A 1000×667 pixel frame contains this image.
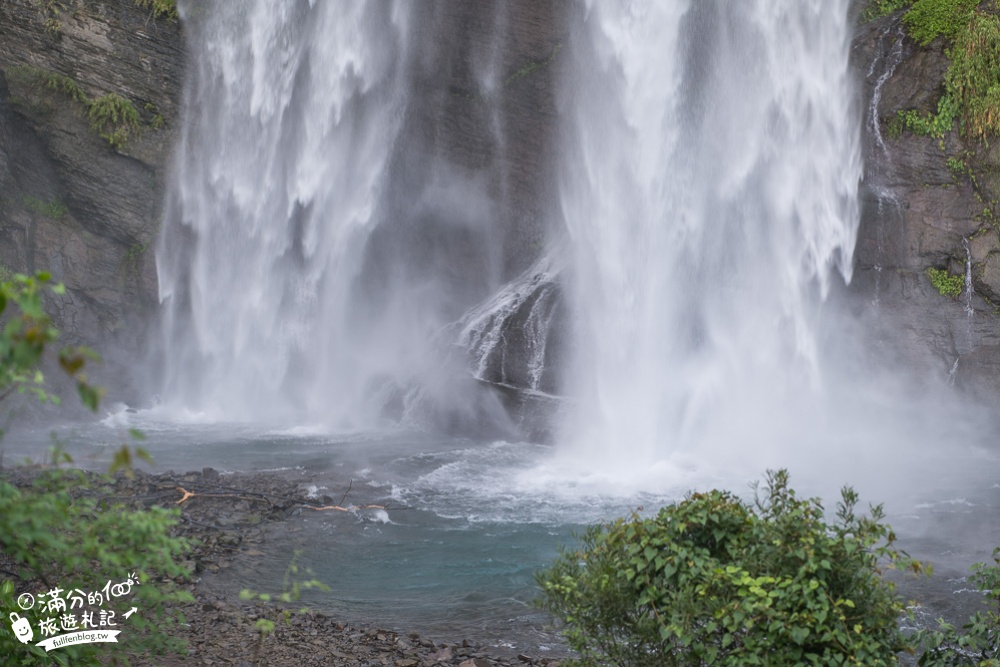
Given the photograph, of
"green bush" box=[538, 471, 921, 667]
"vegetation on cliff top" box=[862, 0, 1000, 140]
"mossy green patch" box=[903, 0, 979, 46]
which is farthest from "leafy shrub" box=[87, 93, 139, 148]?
"green bush" box=[538, 471, 921, 667]

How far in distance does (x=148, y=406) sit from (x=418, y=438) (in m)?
7.16

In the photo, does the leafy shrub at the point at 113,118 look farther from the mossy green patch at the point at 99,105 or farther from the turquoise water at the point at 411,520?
the turquoise water at the point at 411,520

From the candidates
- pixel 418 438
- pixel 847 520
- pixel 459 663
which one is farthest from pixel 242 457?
pixel 847 520

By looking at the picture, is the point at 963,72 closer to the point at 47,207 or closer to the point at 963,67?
the point at 963,67

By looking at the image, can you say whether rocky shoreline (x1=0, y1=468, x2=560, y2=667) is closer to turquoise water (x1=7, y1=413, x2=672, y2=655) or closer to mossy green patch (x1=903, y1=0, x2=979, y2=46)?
turquoise water (x1=7, y1=413, x2=672, y2=655)

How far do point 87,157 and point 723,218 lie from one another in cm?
1433

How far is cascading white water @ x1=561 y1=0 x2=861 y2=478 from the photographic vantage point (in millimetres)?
17609

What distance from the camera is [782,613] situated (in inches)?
166

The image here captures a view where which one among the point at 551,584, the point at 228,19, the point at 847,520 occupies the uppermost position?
the point at 228,19

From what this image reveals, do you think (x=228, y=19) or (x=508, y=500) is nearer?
(x=508, y=500)

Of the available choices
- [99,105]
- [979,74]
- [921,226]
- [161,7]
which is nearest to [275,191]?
[99,105]

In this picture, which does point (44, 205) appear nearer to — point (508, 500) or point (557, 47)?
point (557, 47)

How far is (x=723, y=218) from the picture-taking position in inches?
708

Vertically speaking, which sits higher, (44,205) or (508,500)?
(44,205)
